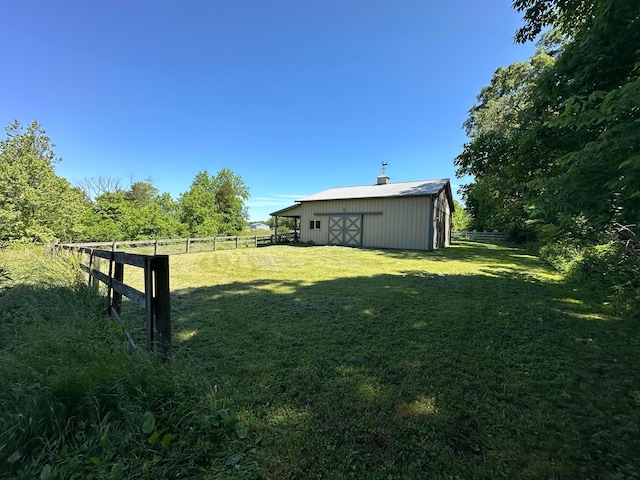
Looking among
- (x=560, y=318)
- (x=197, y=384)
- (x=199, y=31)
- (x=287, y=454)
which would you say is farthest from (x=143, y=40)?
(x=560, y=318)

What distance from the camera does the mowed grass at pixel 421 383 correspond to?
1.66 meters

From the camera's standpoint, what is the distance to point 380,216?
1655 cm

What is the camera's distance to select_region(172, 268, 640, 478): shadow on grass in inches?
65.8

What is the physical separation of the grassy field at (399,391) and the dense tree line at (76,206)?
38.3 feet

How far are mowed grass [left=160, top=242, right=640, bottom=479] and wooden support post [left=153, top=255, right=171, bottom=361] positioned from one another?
48 centimetres

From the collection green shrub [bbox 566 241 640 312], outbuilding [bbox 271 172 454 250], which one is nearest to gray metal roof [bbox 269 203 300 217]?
outbuilding [bbox 271 172 454 250]

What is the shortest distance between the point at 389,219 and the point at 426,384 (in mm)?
14332

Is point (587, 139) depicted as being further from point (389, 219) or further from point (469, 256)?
point (389, 219)

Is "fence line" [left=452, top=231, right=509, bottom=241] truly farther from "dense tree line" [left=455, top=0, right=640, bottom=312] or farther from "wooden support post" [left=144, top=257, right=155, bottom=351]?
"wooden support post" [left=144, top=257, right=155, bottom=351]

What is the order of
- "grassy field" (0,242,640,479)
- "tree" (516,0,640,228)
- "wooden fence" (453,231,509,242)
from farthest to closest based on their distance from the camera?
"wooden fence" (453,231,509,242) → "tree" (516,0,640,228) → "grassy field" (0,242,640,479)

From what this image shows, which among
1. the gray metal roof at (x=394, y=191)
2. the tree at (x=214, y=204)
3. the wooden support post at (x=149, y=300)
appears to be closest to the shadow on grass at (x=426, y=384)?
the wooden support post at (x=149, y=300)

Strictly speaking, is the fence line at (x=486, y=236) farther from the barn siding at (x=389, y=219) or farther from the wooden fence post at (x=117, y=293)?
the wooden fence post at (x=117, y=293)

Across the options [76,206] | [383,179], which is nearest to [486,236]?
[383,179]

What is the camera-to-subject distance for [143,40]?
32.1ft
